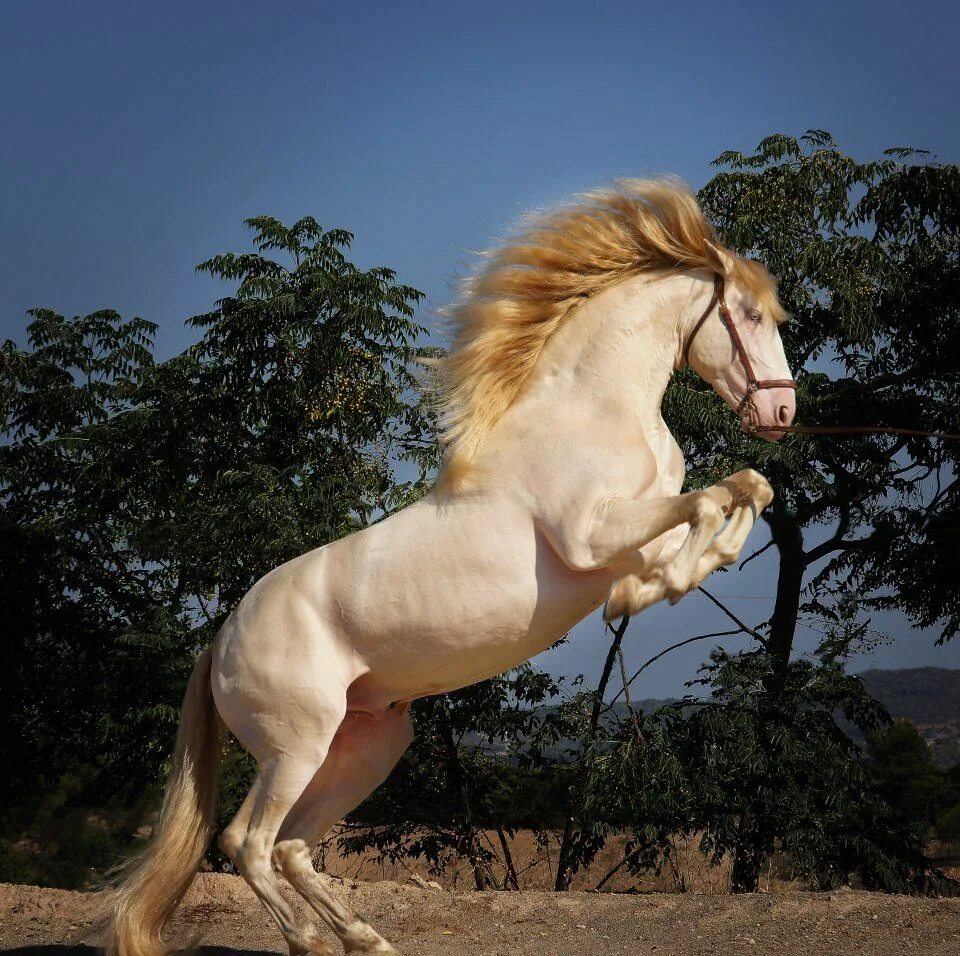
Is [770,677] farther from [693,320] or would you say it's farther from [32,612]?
[32,612]

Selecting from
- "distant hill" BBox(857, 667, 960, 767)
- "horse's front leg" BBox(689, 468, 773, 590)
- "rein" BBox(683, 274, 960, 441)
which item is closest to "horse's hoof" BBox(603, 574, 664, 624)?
"horse's front leg" BBox(689, 468, 773, 590)

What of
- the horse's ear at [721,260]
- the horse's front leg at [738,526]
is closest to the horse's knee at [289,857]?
the horse's front leg at [738,526]

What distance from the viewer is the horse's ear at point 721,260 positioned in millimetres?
4609

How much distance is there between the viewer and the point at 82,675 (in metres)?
10.2

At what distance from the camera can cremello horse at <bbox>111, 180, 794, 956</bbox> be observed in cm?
423

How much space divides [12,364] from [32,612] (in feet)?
10.7

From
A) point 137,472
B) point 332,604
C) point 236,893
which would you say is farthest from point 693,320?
point 137,472

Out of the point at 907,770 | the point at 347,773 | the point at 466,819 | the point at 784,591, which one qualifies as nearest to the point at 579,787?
the point at 466,819

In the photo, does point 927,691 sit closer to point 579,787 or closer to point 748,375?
point 579,787

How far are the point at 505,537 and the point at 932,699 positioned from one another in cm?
1457

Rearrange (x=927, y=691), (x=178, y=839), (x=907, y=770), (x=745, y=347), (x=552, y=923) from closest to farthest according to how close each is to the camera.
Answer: (x=745, y=347) < (x=178, y=839) < (x=552, y=923) < (x=907, y=770) < (x=927, y=691)

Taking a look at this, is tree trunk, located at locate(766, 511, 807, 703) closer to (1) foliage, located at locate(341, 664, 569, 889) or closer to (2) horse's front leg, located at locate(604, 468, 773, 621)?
(1) foliage, located at locate(341, 664, 569, 889)

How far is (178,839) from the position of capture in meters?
4.84

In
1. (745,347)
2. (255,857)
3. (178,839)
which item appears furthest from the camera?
(178,839)
